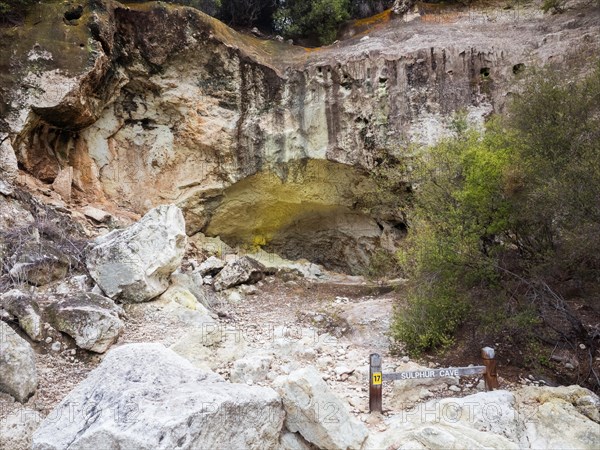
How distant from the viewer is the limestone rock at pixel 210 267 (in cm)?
1244

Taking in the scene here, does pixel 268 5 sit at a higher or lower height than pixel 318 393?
higher

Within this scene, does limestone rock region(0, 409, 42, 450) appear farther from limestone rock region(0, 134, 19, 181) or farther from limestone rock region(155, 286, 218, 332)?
limestone rock region(0, 134, 19, 181)

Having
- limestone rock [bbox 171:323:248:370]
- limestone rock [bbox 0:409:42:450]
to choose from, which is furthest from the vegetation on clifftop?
limestone rock [bbox 0:409:42:450]

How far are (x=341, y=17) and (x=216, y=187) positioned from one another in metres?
7.60

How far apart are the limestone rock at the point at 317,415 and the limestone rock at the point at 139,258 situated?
Answer: 4423 mm

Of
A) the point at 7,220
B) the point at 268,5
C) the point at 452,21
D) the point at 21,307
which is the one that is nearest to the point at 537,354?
the point at 21,307

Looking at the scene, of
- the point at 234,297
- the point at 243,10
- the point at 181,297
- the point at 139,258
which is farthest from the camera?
the point at 243,10

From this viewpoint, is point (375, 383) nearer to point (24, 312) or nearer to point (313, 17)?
point (24, 312)

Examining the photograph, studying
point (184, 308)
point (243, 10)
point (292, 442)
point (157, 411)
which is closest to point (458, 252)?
point (292, 442)

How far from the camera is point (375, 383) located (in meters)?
5.80

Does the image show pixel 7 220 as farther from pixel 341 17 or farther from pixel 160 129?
pixel 341 17

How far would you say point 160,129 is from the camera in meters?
14.3

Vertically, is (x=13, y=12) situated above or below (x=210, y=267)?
above

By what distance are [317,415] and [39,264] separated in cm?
588
